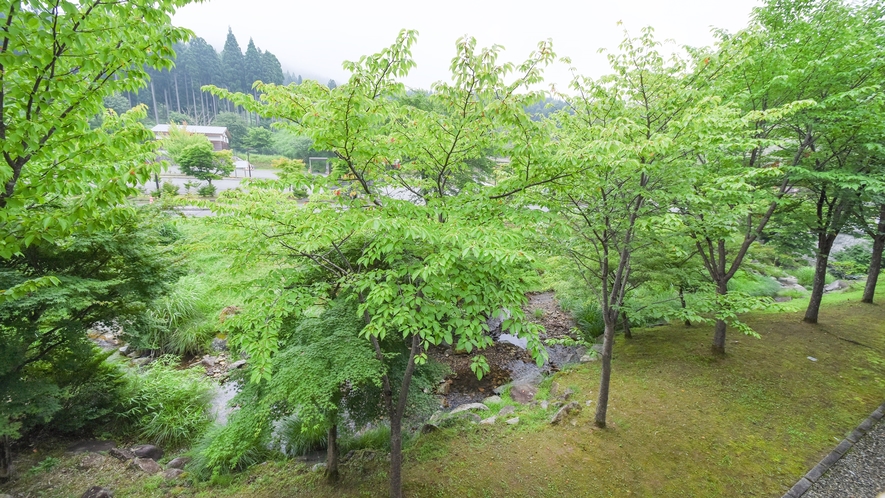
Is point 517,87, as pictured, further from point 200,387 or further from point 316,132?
point 200,387

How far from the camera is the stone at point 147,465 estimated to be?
4867mm

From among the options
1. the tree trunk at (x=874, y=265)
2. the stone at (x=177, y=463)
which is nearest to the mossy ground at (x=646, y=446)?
the stone at (x=177, y=463)

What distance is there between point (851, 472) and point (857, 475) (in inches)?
2.1

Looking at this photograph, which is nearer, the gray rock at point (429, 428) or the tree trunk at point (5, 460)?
the tree trunk at point (5, 460)

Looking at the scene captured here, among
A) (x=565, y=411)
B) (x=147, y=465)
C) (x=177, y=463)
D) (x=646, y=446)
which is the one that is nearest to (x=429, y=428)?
(x=565, y=411)

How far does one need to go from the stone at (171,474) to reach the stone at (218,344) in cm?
494

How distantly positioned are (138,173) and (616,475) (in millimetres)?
5766

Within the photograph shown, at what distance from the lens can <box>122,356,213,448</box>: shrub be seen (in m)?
6.11

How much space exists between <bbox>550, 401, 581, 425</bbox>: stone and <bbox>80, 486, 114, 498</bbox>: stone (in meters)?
6.03

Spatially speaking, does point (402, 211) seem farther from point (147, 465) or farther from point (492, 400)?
point (492, 400)

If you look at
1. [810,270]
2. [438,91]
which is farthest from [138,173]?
[810,270]

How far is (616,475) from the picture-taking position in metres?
4.37

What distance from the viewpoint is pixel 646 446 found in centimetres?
487

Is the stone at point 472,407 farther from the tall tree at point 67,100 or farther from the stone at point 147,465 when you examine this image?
the tall tree at point 67,100
